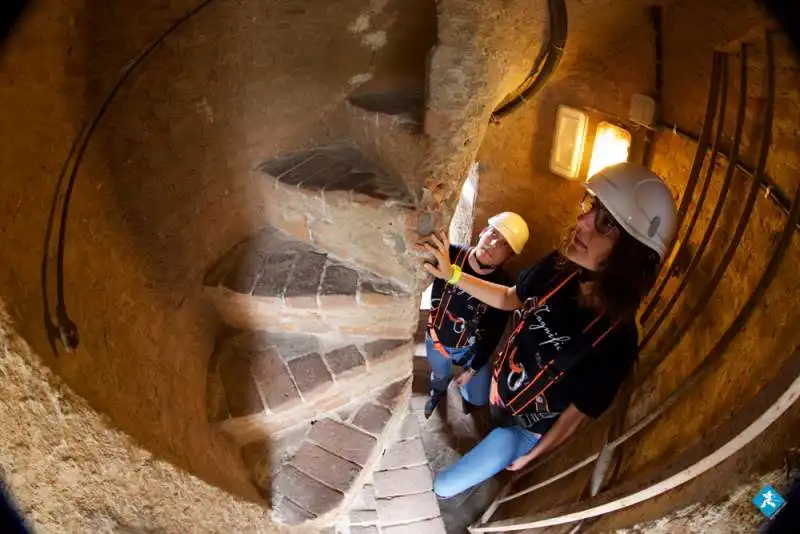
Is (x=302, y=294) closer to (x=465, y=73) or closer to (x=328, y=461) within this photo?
(x=328, y=461)

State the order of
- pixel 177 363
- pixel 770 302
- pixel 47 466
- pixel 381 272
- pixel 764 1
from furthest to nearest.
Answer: pixel 381 272 < pixel 177 363 < pixel 770 302 < pixel 764 1 < pixel 47 466

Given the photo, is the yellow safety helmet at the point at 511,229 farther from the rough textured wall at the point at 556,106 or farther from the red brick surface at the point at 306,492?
the red brick surface at the point at 306,492

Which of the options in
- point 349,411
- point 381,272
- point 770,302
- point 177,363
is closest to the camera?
point 770,302

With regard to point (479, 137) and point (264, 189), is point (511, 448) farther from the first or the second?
point (264, 189)

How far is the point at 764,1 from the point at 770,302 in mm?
968

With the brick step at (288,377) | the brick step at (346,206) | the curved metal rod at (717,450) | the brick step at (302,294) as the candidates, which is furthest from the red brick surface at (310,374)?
the curved metal rod at (717,450)

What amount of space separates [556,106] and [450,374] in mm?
1832

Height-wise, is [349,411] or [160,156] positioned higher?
[160,156]

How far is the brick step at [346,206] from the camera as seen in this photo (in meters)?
2.28

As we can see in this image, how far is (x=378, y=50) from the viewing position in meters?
2.47

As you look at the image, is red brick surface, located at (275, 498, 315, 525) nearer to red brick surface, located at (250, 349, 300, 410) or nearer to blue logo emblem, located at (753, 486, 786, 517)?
red brick surface, located at (250, 349, 300, 410)

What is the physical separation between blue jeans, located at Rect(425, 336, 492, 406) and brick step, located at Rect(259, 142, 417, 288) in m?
1.06

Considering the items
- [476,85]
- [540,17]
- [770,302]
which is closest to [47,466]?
[476,85]

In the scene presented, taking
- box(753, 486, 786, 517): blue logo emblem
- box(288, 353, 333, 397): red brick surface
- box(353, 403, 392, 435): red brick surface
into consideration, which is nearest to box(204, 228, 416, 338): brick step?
box(288, 353, 333, 397): red brick surface
